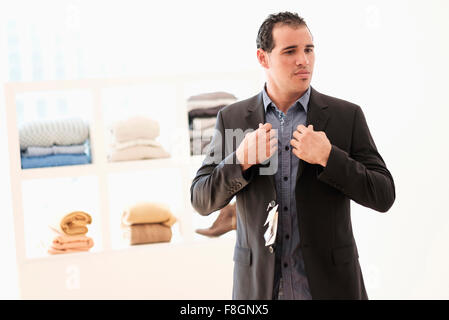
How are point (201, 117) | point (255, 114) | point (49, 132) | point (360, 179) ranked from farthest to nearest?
1. point (201, 117)
2. point (49, 132)
3. point (255, 114)
4. point (360, 179)

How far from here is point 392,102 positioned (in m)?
2.84

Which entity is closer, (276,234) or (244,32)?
(276,234)

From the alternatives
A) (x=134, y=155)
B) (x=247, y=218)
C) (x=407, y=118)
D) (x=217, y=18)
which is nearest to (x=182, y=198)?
(x=134, y=155)

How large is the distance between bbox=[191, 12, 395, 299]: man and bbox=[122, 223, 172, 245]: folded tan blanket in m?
1.46

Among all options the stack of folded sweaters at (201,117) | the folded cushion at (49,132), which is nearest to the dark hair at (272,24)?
the stack of folded sweaters at (201,117)

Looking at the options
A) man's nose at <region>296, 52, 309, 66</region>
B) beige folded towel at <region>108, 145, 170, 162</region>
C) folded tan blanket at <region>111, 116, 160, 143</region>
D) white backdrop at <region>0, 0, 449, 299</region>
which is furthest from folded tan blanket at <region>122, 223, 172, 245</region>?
man's nose at <region>296, 52, 309, 66</region>

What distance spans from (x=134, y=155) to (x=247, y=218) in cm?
156

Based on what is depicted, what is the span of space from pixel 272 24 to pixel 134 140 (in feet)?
5.08

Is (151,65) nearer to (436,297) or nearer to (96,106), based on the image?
(96,106)

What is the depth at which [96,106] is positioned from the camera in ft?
9.50

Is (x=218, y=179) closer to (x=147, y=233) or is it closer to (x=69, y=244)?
(x=147, y=233)

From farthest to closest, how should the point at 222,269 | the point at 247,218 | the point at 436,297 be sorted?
1. the point at 222,269
2. the point at 436,297
3. the point at 247,218

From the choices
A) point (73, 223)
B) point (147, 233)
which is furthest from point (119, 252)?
point (73, 223)

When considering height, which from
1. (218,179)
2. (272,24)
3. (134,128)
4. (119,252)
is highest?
(272,24)
